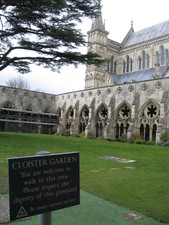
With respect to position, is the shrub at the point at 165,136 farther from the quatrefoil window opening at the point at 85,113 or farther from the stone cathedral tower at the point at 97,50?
the stone cathedral tower at the point at 97,50

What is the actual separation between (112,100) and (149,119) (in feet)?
17.1

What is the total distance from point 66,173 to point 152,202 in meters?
2.92

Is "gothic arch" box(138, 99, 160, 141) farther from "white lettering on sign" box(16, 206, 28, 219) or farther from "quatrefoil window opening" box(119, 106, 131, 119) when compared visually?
"white lettering on sign" box(16, 206, 28, 219)

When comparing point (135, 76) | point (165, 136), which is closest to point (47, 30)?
point (165, 136)

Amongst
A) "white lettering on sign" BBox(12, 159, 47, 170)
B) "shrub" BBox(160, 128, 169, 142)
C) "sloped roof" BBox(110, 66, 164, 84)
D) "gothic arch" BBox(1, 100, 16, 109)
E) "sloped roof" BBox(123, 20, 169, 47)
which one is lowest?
"shrub" BBox(160, 128, 169, 142)

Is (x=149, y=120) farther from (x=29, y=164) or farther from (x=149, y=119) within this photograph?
(x=29, y=164)

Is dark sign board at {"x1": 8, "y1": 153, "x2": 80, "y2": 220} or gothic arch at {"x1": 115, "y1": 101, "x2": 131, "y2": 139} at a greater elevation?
gothic arch at {"x1": 115, "y1": 101, "x2": 131, "y2": 139}

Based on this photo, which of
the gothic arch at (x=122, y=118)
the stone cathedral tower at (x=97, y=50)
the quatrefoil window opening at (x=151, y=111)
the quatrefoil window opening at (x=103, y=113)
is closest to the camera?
the quatrefoil window opening at (x=151, y=111)

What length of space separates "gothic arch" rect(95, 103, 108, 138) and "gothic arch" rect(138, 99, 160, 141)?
5432 millimetres

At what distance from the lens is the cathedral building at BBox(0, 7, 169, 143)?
24844mm

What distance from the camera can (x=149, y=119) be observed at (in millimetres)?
24594

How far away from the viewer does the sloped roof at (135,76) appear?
3800cm

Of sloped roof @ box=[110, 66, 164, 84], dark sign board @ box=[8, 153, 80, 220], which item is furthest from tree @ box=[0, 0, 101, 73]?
sloped roof @ box=[110, 66, 164, 84]

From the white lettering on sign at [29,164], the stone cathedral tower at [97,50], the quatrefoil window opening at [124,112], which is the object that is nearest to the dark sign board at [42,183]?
the white lettering on sign at [29,164]
